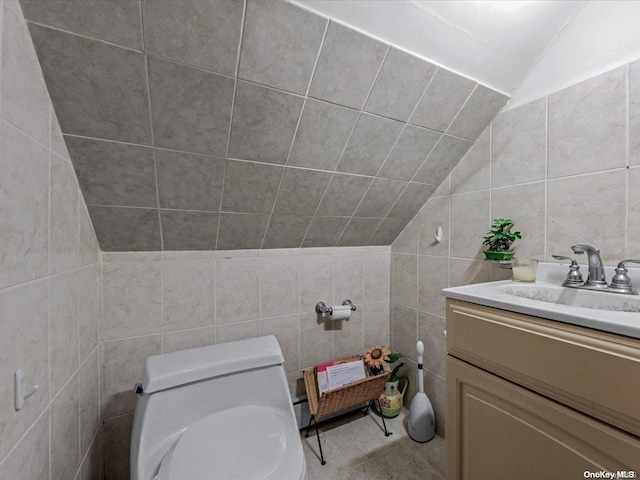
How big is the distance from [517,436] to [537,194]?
2.90 ft

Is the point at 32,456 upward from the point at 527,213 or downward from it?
downward

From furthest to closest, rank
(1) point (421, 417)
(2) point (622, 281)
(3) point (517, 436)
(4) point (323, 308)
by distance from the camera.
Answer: (4) point (323, 308) < (1) point (421, 417) < (2) point (622, 281) < (3) point (517, 436)

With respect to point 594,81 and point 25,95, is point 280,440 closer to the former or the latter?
point 25,95

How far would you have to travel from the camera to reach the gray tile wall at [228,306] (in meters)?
1.16

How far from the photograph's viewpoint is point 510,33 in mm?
994

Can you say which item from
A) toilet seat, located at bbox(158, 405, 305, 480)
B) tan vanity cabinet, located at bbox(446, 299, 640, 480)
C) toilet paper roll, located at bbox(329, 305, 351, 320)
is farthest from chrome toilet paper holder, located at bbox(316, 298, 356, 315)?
tan vanity cabinet, located at bbox(446, 299, 640, 480)

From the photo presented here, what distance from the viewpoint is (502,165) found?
1229 mm

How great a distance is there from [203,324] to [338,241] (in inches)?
33.0

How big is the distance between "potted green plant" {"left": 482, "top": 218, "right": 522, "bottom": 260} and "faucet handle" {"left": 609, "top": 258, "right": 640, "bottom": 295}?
0.98ft

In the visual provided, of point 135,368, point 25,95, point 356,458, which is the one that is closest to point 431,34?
A: point 25,95

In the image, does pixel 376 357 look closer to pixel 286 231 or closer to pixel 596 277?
pixel 286 231

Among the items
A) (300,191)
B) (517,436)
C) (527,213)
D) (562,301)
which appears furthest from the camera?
(300,191)

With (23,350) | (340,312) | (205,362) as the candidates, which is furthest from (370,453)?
(23,350)

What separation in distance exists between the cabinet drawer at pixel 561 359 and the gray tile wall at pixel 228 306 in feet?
2.89
